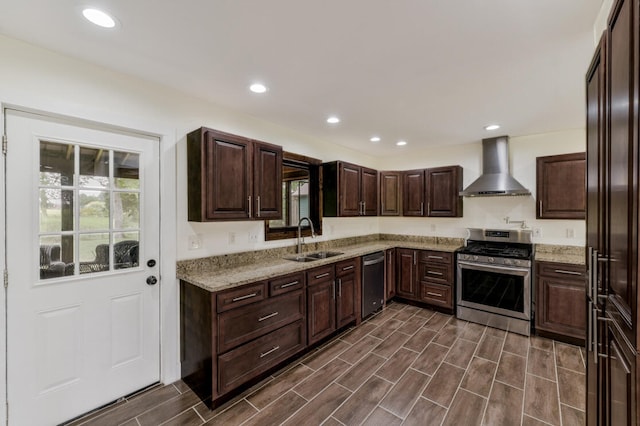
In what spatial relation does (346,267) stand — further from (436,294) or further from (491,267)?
(491,267)

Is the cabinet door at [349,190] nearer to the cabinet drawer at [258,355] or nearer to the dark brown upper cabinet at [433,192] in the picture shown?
the dark brown upper cabinet at [433,192]

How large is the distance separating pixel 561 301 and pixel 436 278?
53.5 inches

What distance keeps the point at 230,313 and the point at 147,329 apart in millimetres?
782

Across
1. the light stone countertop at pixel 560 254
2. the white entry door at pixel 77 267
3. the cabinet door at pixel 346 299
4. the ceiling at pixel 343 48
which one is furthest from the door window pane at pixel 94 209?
the light stone countertop at pixel 560 254

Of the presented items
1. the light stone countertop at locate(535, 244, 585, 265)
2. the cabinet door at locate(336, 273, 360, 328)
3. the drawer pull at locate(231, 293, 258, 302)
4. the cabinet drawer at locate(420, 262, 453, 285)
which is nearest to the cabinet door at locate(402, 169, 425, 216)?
the cabinet drawer at locate(420, 262, 453, 285)

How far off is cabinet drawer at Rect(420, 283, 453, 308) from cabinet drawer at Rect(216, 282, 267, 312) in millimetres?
2673

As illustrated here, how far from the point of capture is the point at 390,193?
15.4 feet

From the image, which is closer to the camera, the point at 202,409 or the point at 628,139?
the point at 628,139

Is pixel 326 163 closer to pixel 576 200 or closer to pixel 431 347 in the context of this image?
pixel 431 347

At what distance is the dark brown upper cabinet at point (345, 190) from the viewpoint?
3.82m

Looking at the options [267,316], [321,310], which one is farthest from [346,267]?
[267,316]

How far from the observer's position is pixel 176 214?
244 centimetres

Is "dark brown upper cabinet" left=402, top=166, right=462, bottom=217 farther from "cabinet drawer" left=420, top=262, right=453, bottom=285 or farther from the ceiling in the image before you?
the ceiling

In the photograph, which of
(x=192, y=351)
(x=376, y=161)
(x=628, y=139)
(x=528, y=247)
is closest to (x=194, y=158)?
(x=192, y=351)
